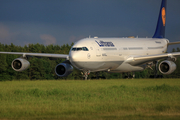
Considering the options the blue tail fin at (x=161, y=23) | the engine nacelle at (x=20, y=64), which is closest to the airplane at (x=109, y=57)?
the engine nacelle at (x=20, y=64)

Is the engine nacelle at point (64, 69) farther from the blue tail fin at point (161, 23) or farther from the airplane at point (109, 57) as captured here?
the blue tail fin at point (161, 23)

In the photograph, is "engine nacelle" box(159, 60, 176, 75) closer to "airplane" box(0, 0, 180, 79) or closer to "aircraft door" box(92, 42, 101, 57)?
"airplane" box(0, 0, 180, 79)

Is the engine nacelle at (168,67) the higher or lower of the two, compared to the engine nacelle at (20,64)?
lower

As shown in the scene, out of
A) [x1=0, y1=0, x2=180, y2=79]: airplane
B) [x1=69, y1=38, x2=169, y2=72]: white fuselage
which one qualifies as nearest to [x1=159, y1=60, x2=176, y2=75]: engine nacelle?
[x1=0, y1=0, x2=180, y2=79]: airplane

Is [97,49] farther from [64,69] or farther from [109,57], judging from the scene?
[64,69]

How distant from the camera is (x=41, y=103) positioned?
18047mm

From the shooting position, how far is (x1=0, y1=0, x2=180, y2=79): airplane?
32469 mm

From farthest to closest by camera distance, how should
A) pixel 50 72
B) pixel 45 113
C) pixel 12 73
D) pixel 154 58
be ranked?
pixel 50 72
pixel 12 73
pixel 154 58
pixel 45 113

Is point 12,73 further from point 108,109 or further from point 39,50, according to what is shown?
point 108,109

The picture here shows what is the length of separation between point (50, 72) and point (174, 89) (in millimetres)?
52111

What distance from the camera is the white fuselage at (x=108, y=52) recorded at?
32188 mm

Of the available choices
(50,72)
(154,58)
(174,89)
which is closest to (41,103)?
(174,89)

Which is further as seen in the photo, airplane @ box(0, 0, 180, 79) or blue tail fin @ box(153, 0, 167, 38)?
blue tail fin @ box(153, 0, 167, 38)

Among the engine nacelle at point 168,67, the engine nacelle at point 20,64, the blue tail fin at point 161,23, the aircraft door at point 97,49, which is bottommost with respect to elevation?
the engine nacelle at point 168,67
